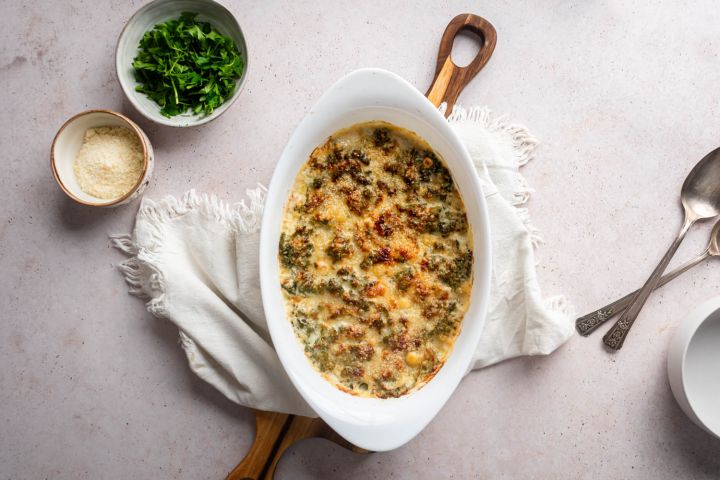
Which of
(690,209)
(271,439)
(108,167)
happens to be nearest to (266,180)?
(108,167)

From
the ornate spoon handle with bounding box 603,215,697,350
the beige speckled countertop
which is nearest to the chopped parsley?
the beige speckled countertop

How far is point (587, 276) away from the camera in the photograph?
7.40ft

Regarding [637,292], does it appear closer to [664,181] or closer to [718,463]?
[664,181]

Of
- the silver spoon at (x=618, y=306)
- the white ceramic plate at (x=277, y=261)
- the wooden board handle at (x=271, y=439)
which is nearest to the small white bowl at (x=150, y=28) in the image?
the white ceramic plate at (x=277, y=261)

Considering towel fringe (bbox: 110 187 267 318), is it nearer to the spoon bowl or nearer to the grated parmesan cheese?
the grated parmesan cheese

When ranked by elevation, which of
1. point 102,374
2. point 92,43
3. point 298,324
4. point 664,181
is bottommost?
point 102,374

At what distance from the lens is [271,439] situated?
2.16 m

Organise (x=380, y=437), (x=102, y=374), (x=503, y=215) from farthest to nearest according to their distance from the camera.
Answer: (x=102, y=374) → (x=503, y=215) → (x=380, y=437)

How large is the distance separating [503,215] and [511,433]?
0.91 metres

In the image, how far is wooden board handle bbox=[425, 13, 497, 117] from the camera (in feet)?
7.13

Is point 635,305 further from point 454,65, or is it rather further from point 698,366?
point 454,65

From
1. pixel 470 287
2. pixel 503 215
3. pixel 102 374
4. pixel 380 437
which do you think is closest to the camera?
pixel 380 437

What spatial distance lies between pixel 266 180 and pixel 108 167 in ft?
1.96

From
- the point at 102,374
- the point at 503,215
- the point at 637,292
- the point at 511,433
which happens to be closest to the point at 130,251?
the point at 102,374
